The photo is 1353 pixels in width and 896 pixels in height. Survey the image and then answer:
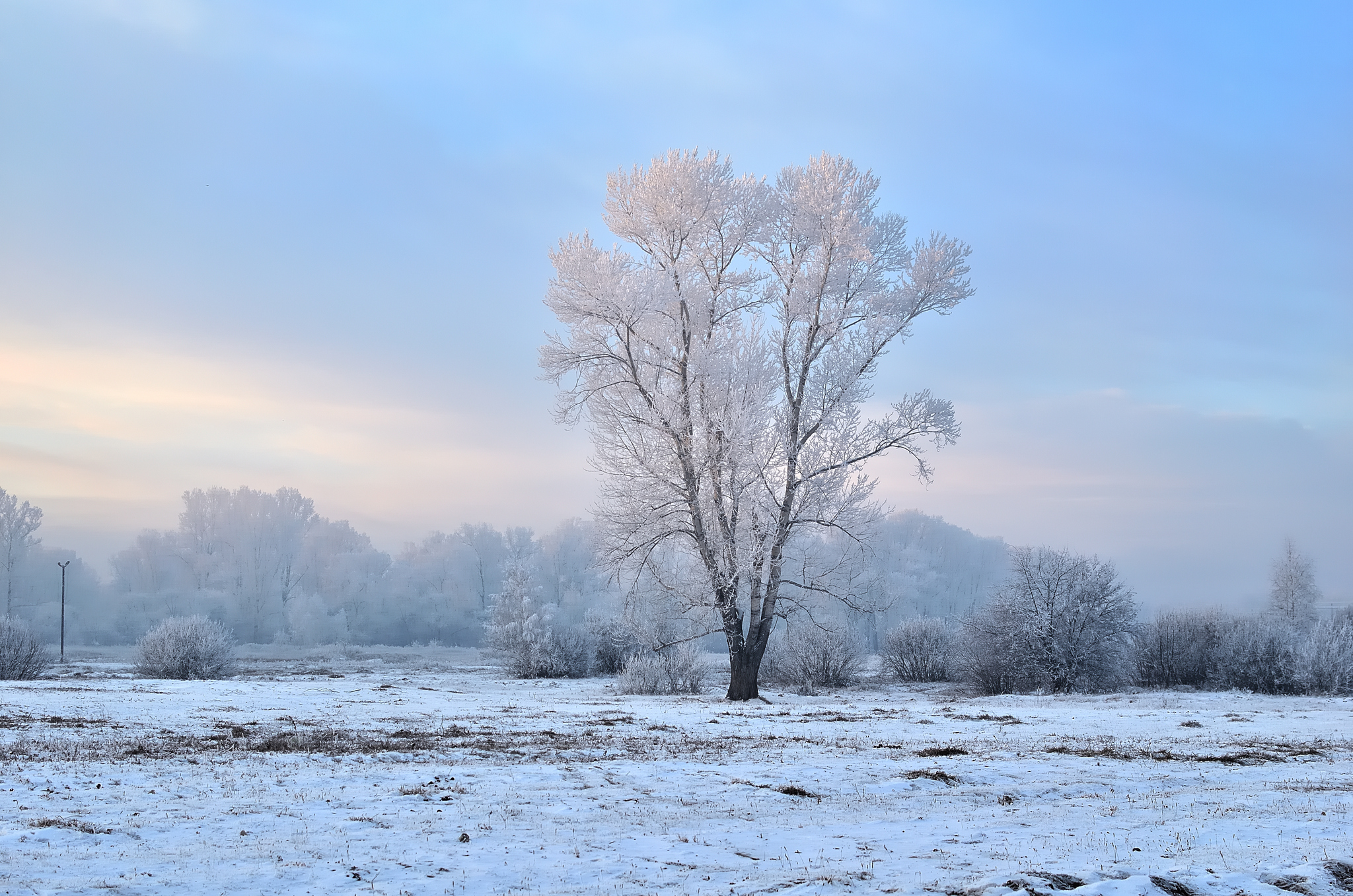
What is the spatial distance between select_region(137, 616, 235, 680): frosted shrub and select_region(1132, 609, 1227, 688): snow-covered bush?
128 feet

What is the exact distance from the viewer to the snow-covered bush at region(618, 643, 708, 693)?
2817 cm

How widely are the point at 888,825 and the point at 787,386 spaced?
17.0 meters

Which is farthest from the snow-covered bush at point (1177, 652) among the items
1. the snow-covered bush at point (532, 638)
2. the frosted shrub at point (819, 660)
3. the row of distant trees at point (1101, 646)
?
the snow-covered bush at point (532, 638)

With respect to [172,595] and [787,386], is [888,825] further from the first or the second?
[172,595]

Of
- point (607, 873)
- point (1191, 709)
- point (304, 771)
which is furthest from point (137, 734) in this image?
point (1191, 709)

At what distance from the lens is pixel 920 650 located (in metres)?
44.7

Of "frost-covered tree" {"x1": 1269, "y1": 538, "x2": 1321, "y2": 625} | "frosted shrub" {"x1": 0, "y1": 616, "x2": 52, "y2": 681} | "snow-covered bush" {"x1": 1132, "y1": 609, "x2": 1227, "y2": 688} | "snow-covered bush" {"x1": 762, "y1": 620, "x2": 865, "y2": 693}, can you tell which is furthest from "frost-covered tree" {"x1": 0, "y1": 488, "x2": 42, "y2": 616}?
"frost-covered tree" {"x1": 1269, "y1": 538, "x2": 1321, "y2": 625}

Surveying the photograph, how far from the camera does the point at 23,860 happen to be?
583 cm

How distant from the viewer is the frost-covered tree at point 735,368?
890 inches

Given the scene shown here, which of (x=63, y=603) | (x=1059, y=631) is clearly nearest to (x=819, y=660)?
(x=1059, y=631)

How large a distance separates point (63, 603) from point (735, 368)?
5707 centimetres

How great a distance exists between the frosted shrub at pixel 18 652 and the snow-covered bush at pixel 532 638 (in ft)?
64.6

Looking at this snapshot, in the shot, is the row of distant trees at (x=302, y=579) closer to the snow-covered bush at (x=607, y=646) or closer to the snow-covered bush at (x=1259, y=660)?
the snow-covered bush at (x=607, y=646)

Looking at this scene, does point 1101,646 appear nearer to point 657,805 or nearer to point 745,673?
point 745,673
